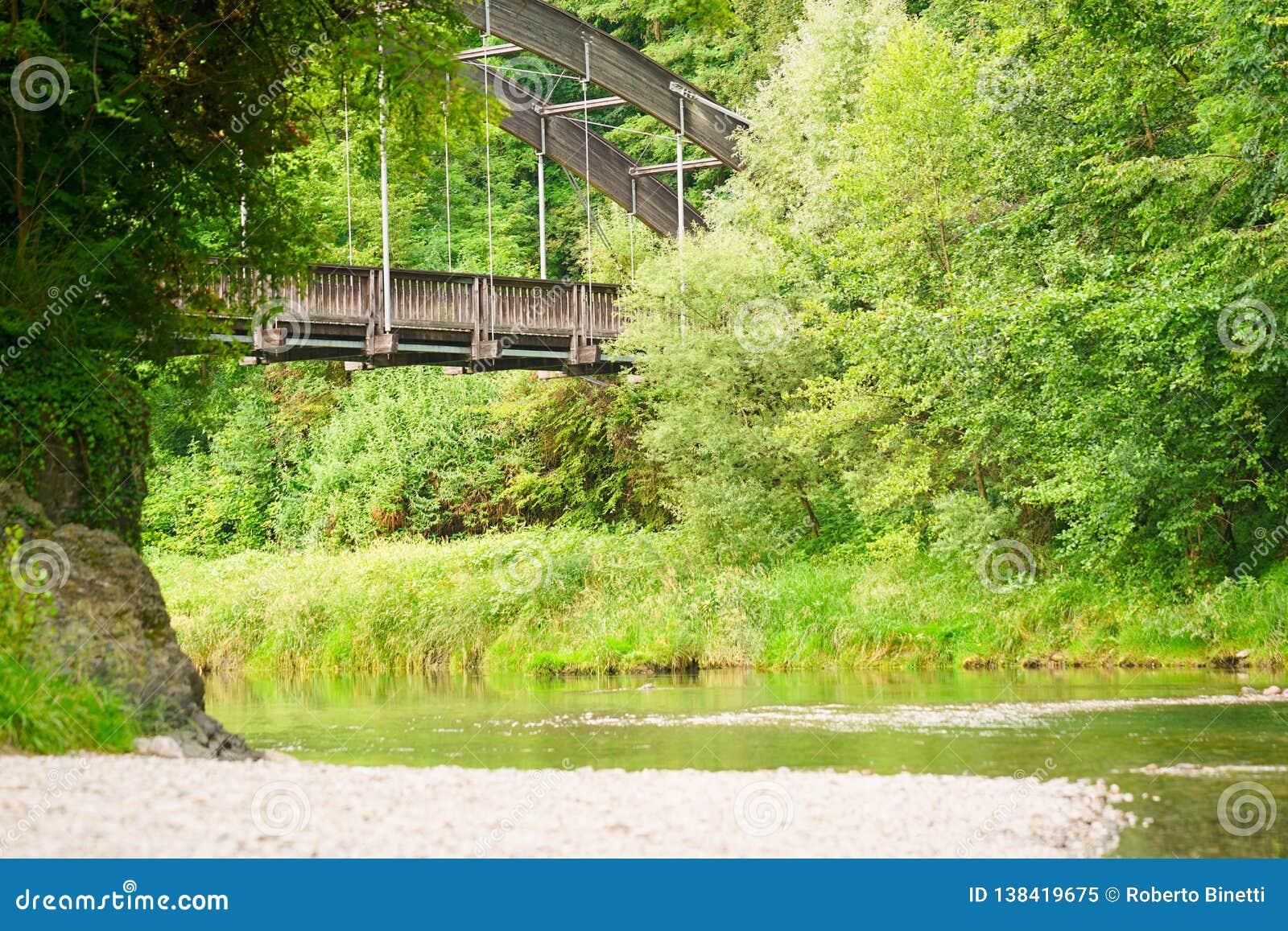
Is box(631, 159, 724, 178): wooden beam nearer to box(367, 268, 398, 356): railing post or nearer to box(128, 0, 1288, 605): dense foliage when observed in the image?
box(128, 0, 1288, 605): dense foliage

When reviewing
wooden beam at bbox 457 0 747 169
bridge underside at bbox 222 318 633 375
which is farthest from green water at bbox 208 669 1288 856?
wooden beam at bbox 457 0 747 169

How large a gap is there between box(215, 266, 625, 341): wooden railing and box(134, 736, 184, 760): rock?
13.7m

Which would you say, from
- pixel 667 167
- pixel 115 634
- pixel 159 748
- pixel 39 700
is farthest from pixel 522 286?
pixel 39 700

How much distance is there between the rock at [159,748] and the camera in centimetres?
956

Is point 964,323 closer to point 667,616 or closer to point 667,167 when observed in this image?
point 667,616

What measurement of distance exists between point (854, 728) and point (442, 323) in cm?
1455

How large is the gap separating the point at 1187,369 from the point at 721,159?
15.2 meters

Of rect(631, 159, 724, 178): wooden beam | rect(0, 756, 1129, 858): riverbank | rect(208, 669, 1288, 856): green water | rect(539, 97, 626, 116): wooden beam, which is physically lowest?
rect(208, 669, 1288, 856): green water

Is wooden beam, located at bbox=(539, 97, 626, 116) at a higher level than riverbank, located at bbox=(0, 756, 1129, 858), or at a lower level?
higher

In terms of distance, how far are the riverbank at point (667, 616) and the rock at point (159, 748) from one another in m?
11.2

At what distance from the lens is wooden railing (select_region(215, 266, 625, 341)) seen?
24.2 metres

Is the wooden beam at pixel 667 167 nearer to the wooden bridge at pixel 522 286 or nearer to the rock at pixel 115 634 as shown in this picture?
the wooden bridge at pixel 522 286

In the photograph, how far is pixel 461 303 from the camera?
84.5 ft

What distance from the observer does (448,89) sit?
12875mm
